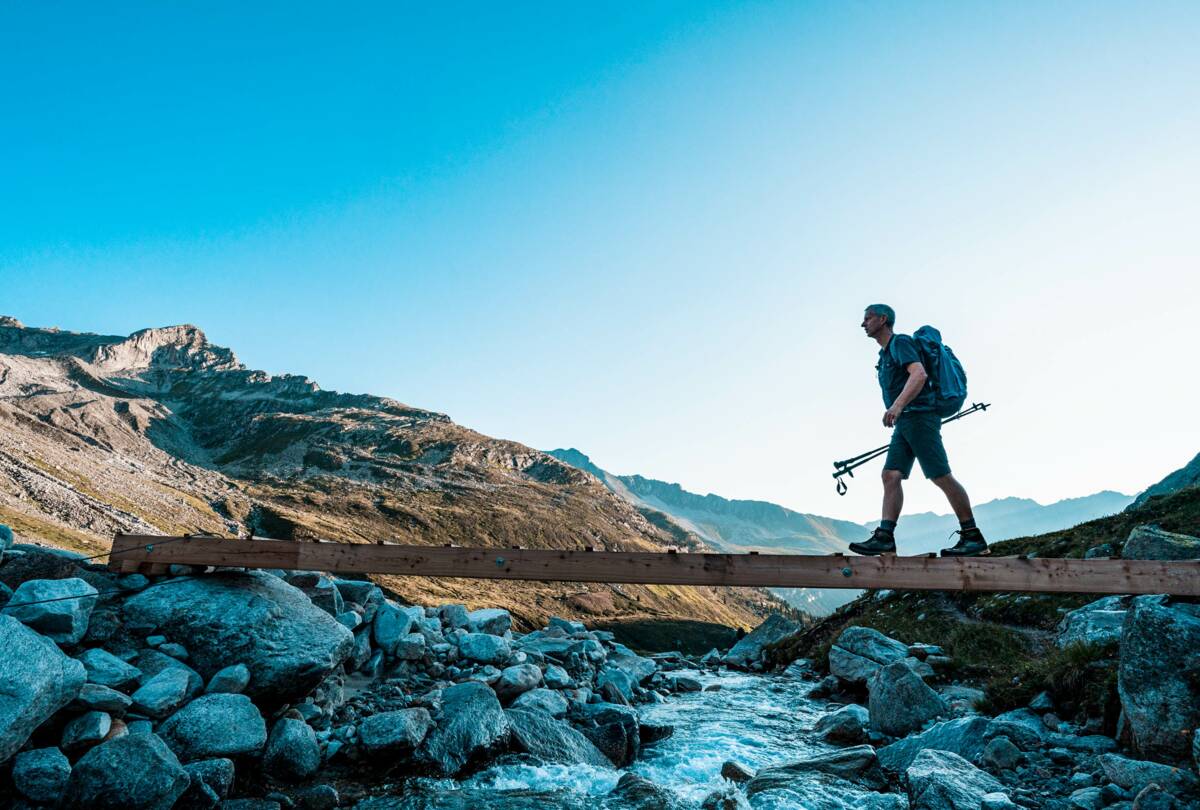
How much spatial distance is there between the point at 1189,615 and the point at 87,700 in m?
16.0

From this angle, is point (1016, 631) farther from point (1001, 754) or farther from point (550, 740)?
point (550, 740)

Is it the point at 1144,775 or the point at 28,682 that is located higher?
the point at 28,682

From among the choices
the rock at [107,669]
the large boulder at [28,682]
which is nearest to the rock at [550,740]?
the rock at [107,669]

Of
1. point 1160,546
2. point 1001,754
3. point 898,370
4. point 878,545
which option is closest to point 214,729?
point 878,545

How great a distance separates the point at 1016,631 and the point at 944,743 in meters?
11.1

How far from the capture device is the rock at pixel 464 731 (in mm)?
10609

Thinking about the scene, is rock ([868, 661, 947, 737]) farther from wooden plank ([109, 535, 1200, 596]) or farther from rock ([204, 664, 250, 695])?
rock ([204, 664, 250, 695])

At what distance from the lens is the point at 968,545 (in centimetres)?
955

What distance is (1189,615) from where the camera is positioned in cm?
897

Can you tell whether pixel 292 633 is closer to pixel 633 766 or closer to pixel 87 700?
pixel 87 700

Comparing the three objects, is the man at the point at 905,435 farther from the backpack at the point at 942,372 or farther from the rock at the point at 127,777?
the rock at the point at 127,777

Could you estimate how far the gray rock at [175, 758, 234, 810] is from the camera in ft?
26.9

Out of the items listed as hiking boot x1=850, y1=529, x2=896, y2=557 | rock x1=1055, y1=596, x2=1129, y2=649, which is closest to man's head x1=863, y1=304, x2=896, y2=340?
hiking boot x1=850, y1=529, x2=896, y2=557

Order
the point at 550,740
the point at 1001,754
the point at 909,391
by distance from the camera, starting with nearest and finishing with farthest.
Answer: the point at 909,391
the point at 1001,754
the point at 550,740
